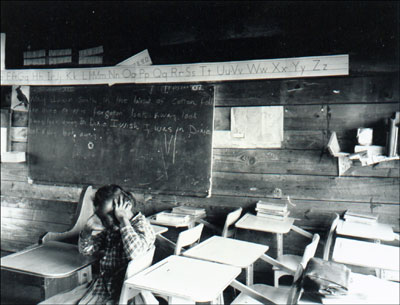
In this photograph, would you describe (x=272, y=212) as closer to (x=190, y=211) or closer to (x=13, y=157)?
(x=190, y=211)

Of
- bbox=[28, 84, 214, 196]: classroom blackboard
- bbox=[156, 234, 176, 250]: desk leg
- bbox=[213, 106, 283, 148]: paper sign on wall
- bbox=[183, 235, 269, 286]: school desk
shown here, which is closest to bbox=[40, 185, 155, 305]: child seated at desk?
bbox=[183, 235, 269, 286]: school desk

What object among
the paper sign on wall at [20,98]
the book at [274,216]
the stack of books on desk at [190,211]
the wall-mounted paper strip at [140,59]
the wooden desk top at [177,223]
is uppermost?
the wall-mounted paper strip at [140,59]

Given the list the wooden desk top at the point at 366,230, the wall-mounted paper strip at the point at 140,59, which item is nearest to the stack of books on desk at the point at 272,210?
the wooden desk top at the point at 366,230

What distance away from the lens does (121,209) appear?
2.15 m

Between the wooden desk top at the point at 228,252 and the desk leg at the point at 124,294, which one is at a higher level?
the wooden desk top at the point at 228,252

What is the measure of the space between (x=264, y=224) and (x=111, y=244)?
1.21 m

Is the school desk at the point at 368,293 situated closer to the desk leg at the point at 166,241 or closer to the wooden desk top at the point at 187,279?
the wooden desk top at the point at 187,279

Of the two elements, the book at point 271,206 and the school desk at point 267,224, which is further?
the book at point 271,206

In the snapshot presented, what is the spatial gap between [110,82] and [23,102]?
3.64ft

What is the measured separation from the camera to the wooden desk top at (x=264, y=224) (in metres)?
2.67

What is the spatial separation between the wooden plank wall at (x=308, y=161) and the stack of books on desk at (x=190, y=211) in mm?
114

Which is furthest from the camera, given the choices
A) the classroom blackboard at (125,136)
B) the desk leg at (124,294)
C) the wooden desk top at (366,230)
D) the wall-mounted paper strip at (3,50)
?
the wall-mounted paper strip at (3,50)

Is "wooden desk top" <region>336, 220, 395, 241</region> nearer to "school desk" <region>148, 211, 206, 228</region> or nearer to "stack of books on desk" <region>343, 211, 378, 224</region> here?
"stack of books on desk" <region>343, 211, 378, 224</region>

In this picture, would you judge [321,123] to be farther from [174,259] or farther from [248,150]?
[174,259]
